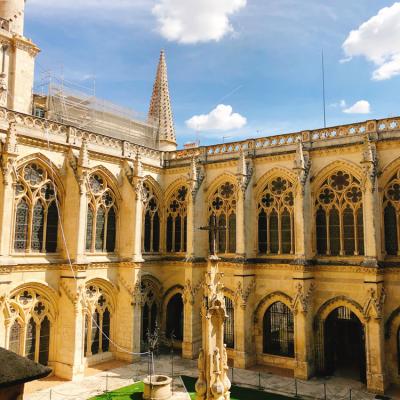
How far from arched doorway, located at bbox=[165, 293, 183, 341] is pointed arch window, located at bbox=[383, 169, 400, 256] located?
1364 centimetres

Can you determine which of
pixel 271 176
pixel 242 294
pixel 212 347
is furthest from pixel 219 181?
pixel 212 347

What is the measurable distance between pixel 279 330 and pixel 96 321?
35.4 ft

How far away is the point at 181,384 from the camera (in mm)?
20375

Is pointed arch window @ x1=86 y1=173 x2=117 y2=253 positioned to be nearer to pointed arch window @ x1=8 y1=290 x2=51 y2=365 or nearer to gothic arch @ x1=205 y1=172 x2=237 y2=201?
pointed arch window @ x1=8 y1=290 x2=51 y2=365

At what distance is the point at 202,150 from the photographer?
92.6 ft

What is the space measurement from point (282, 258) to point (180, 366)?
8.61 metres

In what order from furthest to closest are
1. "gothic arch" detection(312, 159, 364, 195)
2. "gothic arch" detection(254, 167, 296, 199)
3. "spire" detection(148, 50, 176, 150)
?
"spire" detection(148, 50, 176, 150)
"gothic arch" detection(254, 167, 296, 199)
"gothic arch" detection(312, 159, 364, 195)

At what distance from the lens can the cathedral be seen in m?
20.4

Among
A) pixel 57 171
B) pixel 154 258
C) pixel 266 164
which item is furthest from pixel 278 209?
pixel 57 171

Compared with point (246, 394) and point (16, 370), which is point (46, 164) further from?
point (16, 370)

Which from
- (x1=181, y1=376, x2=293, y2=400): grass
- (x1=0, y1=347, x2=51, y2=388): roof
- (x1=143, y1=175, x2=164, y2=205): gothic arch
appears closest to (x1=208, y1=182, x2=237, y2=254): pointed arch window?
(x1=143, y1=175, x2=164, y2=205): gothic arch

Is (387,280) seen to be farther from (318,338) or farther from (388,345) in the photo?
(318,338)

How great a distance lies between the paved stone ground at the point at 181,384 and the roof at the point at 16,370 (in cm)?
1621

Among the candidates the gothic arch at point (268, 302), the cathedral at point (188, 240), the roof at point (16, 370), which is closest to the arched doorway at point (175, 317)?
the cathedral at point (188, 240)
